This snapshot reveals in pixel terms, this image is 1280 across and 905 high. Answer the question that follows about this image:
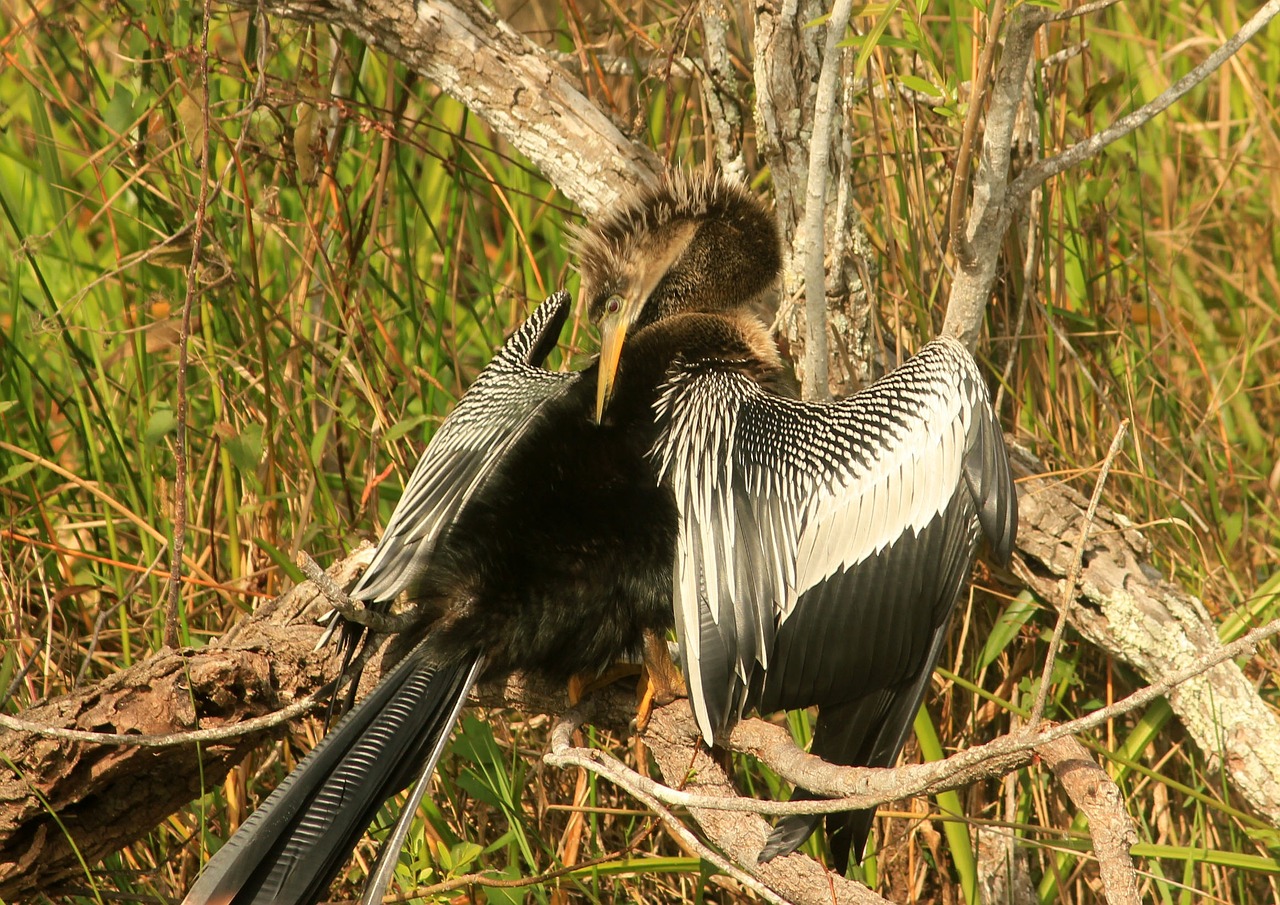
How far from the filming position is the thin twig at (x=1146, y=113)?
215 cm

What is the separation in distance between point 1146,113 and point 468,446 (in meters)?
1.46

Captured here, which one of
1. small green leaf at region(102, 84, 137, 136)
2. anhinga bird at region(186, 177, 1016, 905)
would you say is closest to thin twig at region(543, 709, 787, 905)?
anhinga bird at region(186, 177, 1016, 905)

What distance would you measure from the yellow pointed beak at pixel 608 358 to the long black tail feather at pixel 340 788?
568 millimetres

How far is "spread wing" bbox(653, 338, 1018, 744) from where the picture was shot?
2.21m

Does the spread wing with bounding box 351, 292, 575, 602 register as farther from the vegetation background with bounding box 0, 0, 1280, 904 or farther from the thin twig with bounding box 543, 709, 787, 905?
the thin twig with bounding box 543, 709, 787, 905

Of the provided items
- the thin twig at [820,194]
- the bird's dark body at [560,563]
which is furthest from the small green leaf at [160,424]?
the thin twig at [820,194]

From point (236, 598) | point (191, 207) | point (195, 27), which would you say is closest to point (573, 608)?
point (236, 598)

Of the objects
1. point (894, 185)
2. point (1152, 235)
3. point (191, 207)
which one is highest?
point (1152, 235)

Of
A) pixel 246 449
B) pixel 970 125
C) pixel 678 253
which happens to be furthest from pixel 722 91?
pixel 246 449

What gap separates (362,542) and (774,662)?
3.44ft

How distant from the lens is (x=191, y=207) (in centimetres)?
304

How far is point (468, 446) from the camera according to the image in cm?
265

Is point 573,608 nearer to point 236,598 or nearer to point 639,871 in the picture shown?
point 639,871

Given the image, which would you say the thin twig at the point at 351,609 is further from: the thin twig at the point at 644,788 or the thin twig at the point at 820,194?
the thin twig at the point at 820,194
